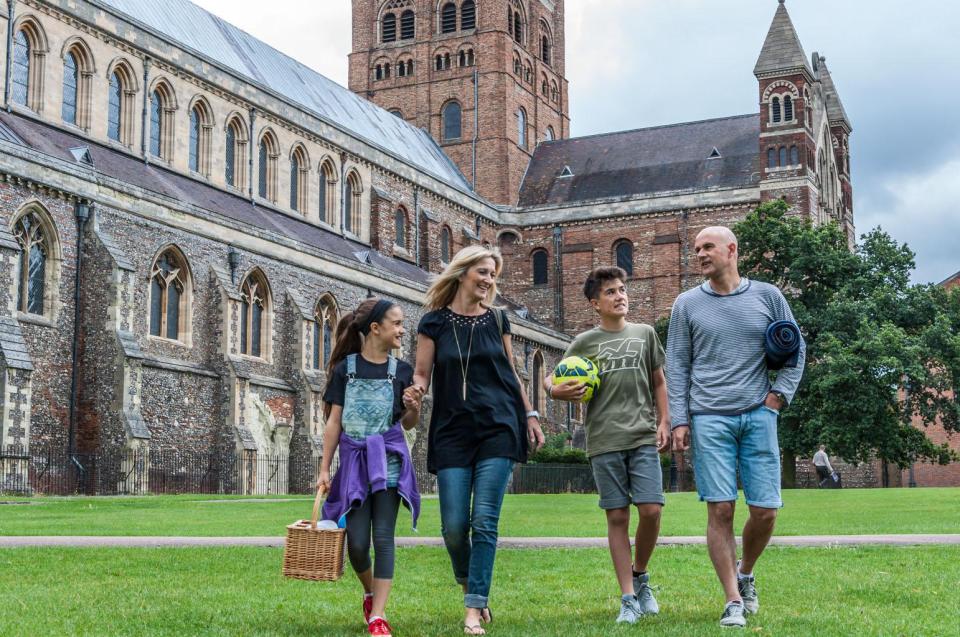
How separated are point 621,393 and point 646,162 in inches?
2080

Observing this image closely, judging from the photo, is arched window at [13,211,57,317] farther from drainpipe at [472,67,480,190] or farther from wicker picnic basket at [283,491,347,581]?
drainpipe at [472,67,480,190]

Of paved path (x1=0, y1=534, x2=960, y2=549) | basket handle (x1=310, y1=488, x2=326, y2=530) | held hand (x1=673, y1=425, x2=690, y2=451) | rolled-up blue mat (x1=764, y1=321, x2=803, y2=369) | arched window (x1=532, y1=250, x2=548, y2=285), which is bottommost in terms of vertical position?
paved path (x1=0, y1=534, x2=960, y2=549)

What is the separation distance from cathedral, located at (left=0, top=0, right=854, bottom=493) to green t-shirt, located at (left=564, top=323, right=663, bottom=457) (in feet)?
67.0

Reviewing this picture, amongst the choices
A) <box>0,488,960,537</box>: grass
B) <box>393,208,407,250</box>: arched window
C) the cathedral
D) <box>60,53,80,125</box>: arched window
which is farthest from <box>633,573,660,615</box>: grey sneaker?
<box>393,208,407,250</box>: arched window

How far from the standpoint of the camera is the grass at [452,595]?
6953 mm

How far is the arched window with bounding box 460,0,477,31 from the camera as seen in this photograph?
60312 millimetres

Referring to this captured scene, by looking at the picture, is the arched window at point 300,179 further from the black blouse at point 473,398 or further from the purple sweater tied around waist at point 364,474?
the purple sweater tied around waist at point 364,474

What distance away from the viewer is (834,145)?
62.3 metres

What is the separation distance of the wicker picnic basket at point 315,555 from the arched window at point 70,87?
96.7 feet

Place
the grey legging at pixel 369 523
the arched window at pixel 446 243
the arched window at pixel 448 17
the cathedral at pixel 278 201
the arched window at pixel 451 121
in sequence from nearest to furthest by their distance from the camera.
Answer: the grey legging at pixel 369 523
the cathedral at pixel 278 201
the arched window at pixel 446 243
the arched window at pixel 451 121
the arched window at pixel 448 17

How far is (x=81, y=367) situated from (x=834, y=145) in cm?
4349

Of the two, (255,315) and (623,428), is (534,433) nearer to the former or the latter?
(623,428)

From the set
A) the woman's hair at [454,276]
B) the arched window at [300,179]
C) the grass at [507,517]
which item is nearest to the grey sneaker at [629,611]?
the woman's hair at [454,276]

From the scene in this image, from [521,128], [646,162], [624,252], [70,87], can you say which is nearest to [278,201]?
[70,87]
